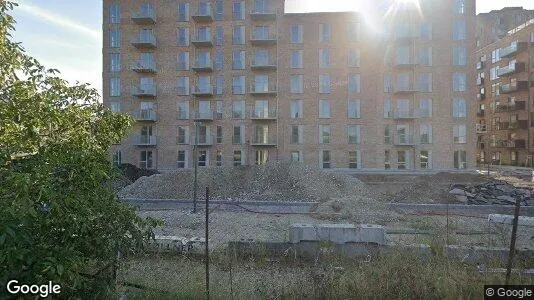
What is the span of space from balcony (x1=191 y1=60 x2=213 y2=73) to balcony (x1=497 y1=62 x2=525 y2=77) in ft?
132

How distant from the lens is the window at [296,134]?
127 feet

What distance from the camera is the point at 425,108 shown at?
38312 millimetres

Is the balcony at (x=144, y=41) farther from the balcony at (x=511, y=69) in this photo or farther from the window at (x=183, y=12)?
the balcony at (x=511, y=69)

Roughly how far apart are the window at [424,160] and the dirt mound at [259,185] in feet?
60.8

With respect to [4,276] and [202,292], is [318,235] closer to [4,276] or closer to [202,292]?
[202,292]

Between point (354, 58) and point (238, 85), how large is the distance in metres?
12.9

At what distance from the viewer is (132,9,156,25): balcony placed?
127 feet

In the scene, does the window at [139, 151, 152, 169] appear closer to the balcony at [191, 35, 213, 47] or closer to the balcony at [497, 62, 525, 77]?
the balcony at [191, 35, 213, 47]

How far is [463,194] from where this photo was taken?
733 inches

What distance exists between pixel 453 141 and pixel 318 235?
34841 mm

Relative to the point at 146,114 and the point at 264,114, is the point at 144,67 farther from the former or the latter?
the point at 264,114

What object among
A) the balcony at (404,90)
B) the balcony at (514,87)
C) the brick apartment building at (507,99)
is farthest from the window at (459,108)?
the balcony at (514,87)

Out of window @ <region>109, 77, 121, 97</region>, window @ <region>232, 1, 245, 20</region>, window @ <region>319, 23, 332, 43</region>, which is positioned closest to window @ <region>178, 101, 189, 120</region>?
window @ <region>109, 77, 121, 97</region>

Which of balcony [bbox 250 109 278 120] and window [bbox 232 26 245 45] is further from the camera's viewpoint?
window [bbox 232 26 245 45]
